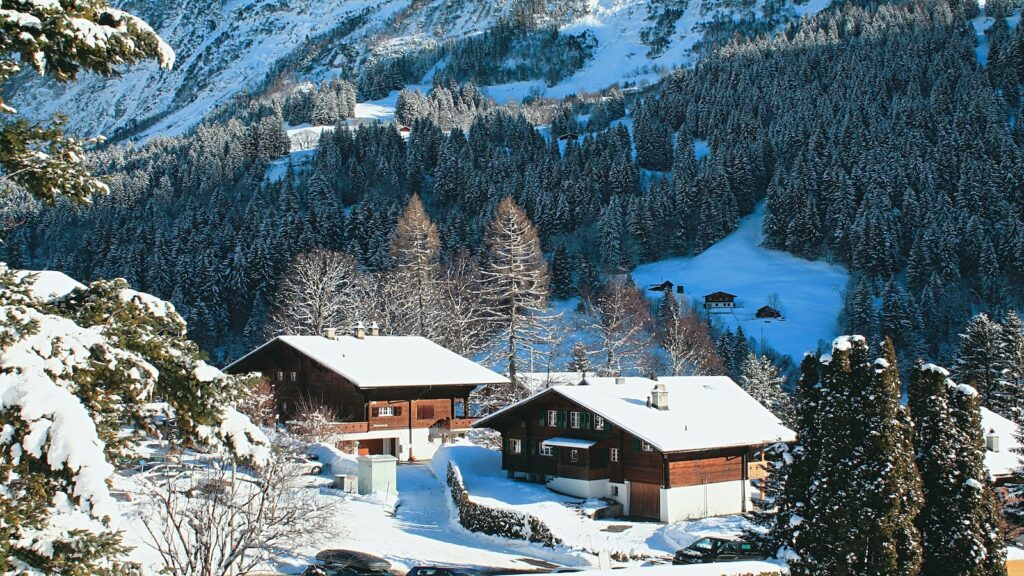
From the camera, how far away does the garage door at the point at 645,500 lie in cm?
3853

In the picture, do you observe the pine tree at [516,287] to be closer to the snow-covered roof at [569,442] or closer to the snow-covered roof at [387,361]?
the snow-covered roof at [387,361]

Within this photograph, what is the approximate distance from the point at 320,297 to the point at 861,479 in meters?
49.9

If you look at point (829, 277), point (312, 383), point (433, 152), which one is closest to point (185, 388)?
point (312, 383)

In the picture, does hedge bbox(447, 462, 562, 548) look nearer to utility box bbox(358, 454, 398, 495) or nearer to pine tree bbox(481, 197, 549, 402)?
utility box bbox(358, 454, 398, 495)

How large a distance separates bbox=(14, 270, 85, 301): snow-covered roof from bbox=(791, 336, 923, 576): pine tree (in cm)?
1837

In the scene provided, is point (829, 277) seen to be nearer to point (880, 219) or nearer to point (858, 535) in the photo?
point (880, 219)

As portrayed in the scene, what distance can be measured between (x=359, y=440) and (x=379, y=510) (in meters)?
12.9

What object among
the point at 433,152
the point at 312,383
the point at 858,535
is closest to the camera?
the point at 858,535

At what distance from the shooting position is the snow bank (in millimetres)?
41000

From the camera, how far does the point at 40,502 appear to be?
21.9 ft

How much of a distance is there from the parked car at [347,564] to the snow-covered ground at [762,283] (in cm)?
7060

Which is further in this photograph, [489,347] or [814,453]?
[489,347]

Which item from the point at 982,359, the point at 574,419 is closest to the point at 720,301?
the point at 982,359

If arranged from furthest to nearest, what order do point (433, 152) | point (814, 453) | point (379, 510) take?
point (433, 152) → point (379, 510) → point (814, 453)
